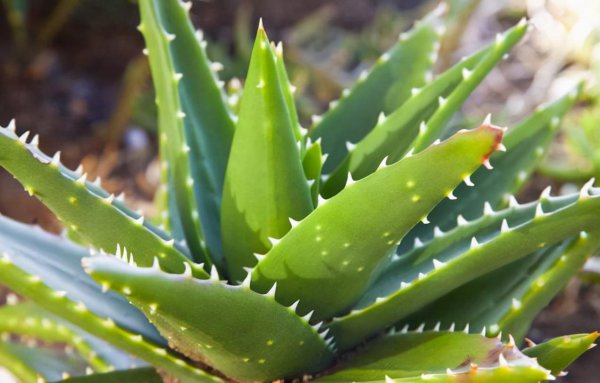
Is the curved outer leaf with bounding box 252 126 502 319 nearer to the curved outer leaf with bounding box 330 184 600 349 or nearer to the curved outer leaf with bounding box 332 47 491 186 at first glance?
the curved outer leaf with bounding box 330 184 600 349

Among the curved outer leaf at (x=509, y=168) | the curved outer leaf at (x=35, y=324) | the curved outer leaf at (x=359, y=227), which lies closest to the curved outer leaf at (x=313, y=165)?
the curved outer leaf at (x=359, y=227)

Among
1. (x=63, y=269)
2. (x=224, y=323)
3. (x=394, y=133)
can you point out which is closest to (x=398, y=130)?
(x=394, y=133)

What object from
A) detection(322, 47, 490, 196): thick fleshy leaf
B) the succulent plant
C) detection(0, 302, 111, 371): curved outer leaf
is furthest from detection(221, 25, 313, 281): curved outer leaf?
detection(0, 302, 111, 371): curved outer leaf

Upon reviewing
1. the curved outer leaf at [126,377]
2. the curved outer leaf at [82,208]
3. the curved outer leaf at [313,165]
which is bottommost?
the curved outer leaf at [126,377]

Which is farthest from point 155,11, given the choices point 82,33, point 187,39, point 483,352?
point 82,33

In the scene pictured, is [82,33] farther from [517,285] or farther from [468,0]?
[517,285]

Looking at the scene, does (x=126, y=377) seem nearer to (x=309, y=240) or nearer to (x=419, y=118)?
(x=309, y=240)

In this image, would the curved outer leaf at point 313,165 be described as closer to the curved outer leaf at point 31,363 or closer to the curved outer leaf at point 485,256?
the curved outer leaf at point 485,256
